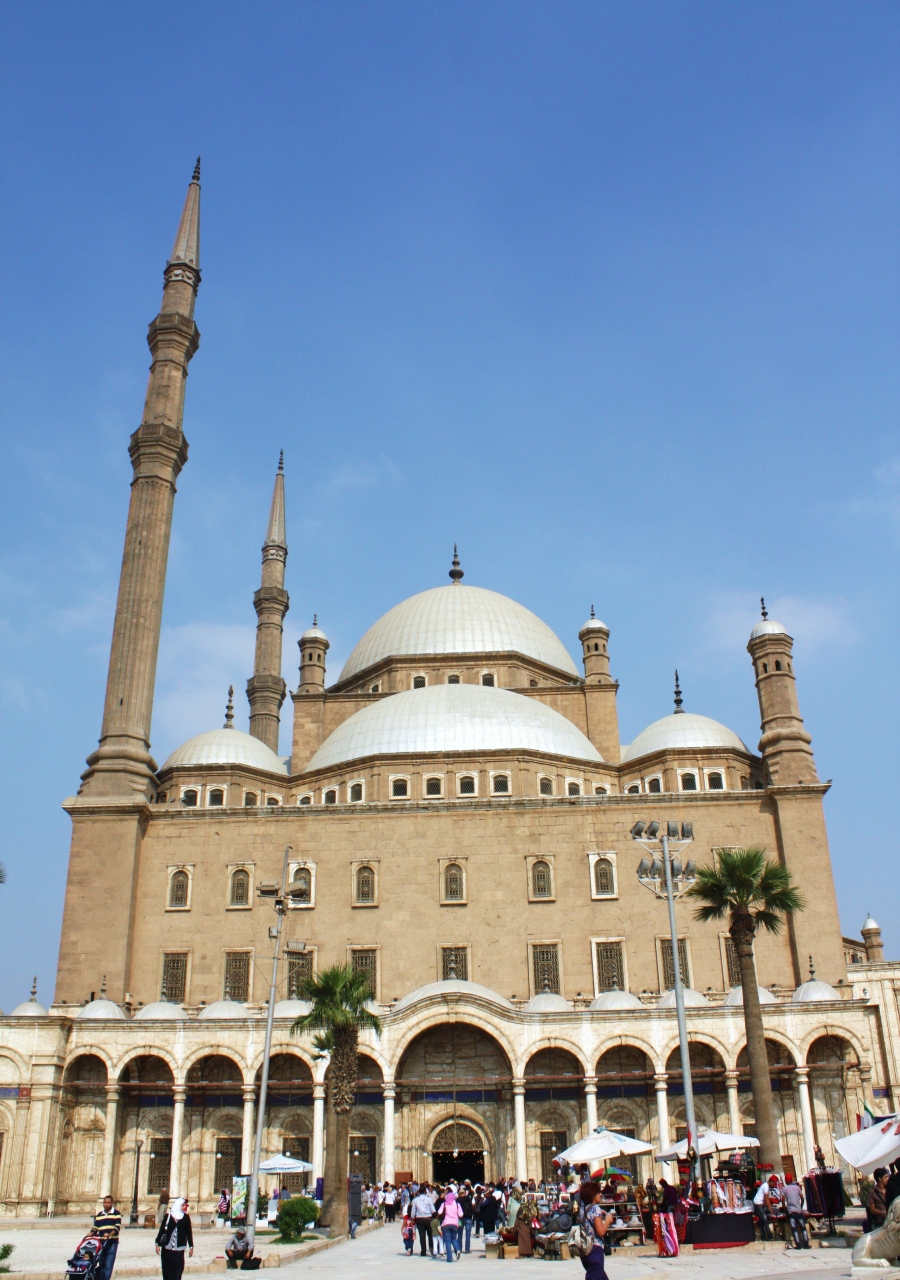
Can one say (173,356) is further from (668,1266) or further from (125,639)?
(668,1266)

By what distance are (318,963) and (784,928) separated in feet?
43.2

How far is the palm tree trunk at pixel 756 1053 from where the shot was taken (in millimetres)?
20453

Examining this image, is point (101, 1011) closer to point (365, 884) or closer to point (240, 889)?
point (240, 889)

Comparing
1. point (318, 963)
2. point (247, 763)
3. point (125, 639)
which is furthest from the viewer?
point (247, 763)

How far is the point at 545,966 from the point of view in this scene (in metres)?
31.1

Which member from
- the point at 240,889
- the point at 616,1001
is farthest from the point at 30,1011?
the point at 616,1001

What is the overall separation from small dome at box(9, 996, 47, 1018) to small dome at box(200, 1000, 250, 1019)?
4079 mm

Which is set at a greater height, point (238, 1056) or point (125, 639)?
point (125, 639)

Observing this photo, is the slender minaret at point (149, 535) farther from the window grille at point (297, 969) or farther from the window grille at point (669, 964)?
the window grille at point (669, 964)

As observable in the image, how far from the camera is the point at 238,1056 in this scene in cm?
2797

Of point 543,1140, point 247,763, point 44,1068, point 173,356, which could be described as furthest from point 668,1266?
point 173,356

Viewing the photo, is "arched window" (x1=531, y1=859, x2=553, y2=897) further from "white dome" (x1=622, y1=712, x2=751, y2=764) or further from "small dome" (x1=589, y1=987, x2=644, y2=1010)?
"white dome" (x1=622, y1=712, x2=751, y2=764)

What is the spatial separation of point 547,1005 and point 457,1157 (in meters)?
4.43

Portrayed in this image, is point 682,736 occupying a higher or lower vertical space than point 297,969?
higher
